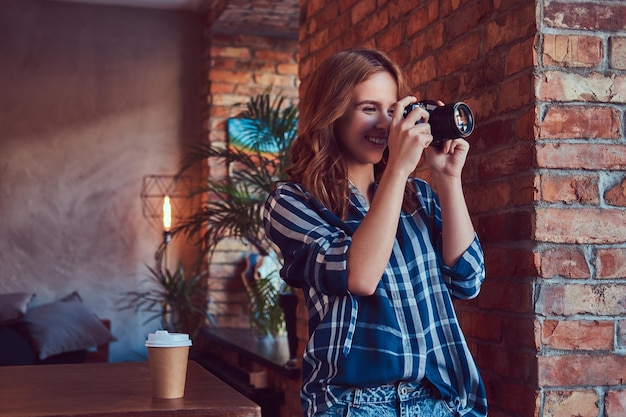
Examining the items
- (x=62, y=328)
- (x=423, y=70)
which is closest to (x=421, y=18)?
(x=423, y=70)

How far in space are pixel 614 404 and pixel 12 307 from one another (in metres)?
3.78

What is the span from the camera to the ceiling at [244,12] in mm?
4707

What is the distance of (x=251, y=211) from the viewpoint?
3.68 m

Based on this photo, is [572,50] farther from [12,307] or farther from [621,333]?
[12,307]

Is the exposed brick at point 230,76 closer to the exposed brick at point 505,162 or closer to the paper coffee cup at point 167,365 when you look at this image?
the exposed brick at point 505,162

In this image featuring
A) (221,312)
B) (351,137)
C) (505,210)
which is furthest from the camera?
(221,312)

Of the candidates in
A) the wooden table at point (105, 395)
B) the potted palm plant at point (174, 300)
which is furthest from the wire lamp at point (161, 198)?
the wooden table at point (105, 395)

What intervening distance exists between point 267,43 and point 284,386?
250 cm

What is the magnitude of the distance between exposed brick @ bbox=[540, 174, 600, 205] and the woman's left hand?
0.61 ft

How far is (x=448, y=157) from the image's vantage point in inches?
61.4

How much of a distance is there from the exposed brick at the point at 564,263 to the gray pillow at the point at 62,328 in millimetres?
3437

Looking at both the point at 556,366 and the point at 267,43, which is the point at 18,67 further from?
the point at 556,366

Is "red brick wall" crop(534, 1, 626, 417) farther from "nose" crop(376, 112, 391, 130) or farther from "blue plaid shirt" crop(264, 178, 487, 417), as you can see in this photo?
"nose" crop(376, 112, 391, 130)

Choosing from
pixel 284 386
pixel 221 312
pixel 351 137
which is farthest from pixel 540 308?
pixel 221 312
